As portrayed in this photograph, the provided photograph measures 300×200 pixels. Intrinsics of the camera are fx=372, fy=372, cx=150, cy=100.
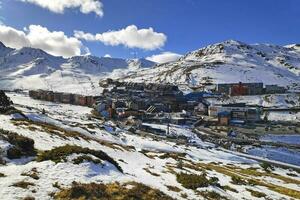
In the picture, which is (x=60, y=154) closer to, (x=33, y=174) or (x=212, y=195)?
(x=33, y=174)

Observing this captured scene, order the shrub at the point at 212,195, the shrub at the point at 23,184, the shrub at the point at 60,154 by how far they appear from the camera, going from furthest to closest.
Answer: the shrub at the point at 212,195
the shrub at the point at 60,154
the shrub at the point at 23,184

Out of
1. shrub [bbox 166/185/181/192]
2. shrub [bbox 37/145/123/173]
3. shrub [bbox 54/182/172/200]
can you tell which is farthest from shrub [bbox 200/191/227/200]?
shrub [bbox 37/145/123/173]

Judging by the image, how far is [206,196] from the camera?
2477 centimetres

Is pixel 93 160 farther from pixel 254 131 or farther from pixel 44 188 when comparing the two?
pixel 254 131

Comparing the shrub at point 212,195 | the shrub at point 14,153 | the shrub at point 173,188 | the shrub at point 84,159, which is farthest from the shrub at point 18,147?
the shrub at point 212,195

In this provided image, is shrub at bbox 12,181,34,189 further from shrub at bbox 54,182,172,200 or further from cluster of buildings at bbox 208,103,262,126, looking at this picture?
cluster of buildings at bbox 208,103,262,126

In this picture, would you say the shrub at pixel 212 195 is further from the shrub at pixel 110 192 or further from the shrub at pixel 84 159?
the shrub at pixel 84 159

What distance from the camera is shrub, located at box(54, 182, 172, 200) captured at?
1939 cm

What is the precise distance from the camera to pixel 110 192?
67.0 feet

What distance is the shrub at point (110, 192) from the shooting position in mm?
19391

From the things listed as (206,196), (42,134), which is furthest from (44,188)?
(42,134)

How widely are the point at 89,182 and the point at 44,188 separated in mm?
2730

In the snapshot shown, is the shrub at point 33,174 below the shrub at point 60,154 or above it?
below

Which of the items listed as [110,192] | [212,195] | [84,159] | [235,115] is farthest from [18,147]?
[235,115]
